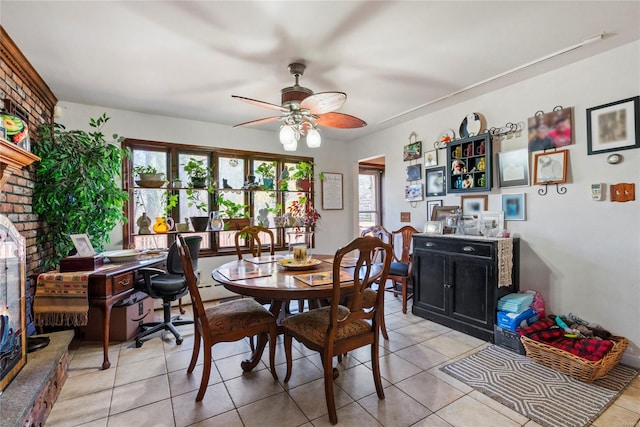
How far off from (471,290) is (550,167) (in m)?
1.32

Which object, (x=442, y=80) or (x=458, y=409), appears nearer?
(x=458, y=409)

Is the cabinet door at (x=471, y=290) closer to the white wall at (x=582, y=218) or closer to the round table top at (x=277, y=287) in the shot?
the white wall at (x=582, y=218)

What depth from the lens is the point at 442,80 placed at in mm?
2781

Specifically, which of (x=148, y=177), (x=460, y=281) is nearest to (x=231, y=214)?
(x=148, y=177)

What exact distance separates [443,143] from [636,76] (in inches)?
64.3

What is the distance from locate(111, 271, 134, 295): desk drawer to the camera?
96.3 inches

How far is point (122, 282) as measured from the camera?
8.32 feet

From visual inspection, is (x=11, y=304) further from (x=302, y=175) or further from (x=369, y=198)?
(x=369, y=198)

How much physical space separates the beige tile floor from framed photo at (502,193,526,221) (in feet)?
4.20

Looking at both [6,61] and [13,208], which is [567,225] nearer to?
[13,208]

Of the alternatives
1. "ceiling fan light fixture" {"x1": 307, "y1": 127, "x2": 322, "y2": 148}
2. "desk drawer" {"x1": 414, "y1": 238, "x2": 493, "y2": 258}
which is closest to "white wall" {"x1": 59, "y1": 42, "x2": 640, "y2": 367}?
"desk drawer" {"x1": 414, "y1": 238, "x2": 493, "y2": 258}

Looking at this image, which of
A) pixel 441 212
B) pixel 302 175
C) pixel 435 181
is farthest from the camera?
pixel 302 175

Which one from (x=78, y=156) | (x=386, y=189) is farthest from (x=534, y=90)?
(x=78, y=156)

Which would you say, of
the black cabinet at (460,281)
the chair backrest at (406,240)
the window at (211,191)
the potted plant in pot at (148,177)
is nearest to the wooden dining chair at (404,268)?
the chair backrest at (406,240)
